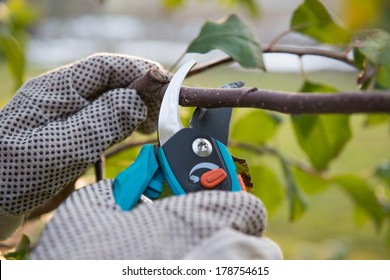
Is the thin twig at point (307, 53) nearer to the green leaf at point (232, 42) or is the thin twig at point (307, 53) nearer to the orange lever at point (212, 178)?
the green leaf at point (232, 42)

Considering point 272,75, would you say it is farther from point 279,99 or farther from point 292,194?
point 279,99

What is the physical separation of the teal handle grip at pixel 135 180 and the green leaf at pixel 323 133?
10.8 inches

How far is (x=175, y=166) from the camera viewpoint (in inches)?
11.8

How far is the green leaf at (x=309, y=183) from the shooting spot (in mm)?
765

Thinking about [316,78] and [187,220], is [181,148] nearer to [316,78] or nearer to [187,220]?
[187,220]

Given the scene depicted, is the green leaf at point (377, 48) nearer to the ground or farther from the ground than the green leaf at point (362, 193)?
farther from the ground

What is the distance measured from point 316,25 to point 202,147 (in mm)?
255

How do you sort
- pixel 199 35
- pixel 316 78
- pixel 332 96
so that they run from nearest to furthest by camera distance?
pixel 332 96 < pixel 199 35 < pixel 316 78

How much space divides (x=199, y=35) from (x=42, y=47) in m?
3.28

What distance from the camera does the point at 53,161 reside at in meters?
0.34

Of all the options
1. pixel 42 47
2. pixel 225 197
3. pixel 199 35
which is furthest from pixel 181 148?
Result: pixel 42 47

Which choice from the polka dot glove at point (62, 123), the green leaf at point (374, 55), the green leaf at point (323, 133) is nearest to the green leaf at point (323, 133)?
the green leaf at point (323, 133)

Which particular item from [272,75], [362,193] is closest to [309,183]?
[362,193]

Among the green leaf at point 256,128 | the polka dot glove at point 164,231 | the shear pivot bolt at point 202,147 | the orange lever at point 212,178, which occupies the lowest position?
the green leaf at point 256,128
